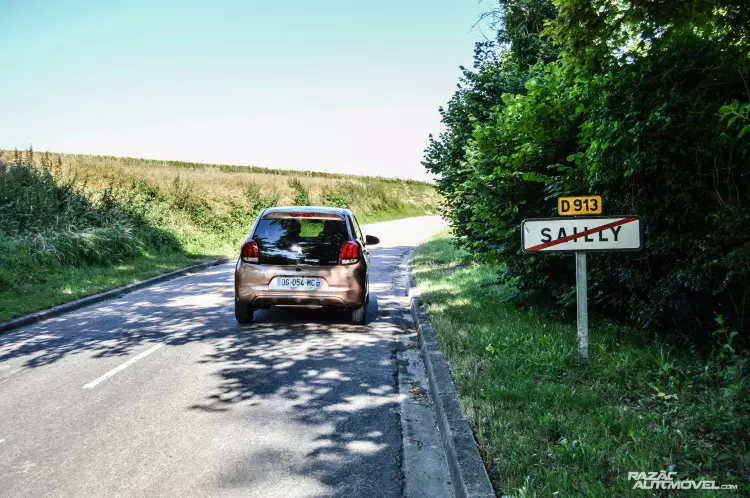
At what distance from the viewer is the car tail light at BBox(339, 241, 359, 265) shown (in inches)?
315

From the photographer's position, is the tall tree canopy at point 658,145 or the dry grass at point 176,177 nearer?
the tall tree canopy at point 658,145

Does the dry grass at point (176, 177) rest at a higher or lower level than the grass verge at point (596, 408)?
higher

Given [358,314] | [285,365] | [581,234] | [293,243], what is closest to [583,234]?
[581,234]

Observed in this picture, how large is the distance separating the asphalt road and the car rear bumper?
16.7 inches

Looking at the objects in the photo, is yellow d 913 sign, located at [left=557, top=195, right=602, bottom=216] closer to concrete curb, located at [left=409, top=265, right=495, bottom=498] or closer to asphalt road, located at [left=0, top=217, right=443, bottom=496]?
concrete curb, located at [left=409, top=265, right=495, bottom=498]

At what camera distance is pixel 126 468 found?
3.66m

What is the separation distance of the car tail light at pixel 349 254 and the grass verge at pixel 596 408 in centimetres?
200

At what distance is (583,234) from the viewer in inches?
203

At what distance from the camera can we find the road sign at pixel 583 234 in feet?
16.4

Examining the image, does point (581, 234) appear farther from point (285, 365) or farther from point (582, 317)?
point (285, 365)

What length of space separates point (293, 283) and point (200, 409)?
325 centimetres

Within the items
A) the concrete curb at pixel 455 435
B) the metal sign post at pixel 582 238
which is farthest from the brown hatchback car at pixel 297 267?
the metal sign post at pixel 582 238

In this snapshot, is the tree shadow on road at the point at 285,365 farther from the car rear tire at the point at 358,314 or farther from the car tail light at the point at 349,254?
the car tail light at the point at 349,254

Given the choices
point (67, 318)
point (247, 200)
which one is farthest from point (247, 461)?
point (247, 200)
